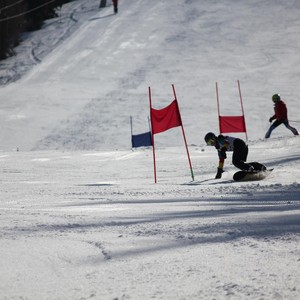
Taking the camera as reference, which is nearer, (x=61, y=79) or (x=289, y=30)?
(x=61, y=79)

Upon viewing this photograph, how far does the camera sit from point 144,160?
519 inches

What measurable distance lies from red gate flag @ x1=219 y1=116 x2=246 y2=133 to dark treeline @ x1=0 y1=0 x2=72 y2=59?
2135 cm

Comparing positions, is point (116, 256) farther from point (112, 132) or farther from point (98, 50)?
point (98, 50)

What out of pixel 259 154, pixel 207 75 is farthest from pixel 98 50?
pixel 259 154

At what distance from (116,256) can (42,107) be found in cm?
2017

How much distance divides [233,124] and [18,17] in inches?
1029

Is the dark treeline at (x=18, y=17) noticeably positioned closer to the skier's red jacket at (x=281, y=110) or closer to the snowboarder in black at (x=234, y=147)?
the skier's red jacket at (x=281, y=110)

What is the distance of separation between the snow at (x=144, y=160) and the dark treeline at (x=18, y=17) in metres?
1.15

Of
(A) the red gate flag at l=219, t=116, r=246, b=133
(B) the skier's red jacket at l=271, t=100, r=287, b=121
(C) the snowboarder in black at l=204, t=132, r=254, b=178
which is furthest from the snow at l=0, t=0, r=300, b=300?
(A) the red gate flag at l=219, t=116, r=246, b=133

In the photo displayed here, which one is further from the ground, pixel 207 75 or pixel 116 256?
pixel 116 256

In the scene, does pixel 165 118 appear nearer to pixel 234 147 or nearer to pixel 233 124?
pixel 234 147

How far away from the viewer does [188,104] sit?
2197 cm

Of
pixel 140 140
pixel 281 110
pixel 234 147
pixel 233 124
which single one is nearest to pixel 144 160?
pixel 140 140

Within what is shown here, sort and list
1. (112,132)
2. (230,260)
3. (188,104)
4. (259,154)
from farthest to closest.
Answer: (188,104)
(112,132)
(259,154)
(230,260)
